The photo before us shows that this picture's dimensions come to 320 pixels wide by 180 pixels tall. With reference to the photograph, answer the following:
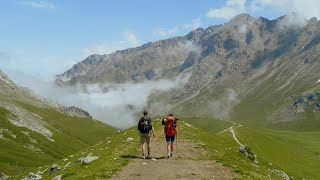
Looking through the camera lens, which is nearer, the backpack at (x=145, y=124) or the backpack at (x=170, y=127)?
the backpack at (x=145, y=124)

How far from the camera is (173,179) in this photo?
31.4 metres

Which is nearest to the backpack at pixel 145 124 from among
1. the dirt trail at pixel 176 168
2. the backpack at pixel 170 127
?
the backpack at pixel 170 127

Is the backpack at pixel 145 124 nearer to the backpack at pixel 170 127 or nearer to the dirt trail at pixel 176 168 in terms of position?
the backpack at pixel 170 127

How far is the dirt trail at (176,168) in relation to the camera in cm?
3288

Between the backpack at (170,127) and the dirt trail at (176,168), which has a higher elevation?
the backpack at (170,127)

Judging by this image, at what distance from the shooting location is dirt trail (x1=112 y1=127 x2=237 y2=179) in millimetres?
32875

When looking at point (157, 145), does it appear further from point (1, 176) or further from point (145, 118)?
point (1, 176)

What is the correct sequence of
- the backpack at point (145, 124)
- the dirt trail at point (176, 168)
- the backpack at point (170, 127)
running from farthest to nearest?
the backpack at point (170, 127) < the backpack at point (145, 124) < the dirt trail at point (176, 168)

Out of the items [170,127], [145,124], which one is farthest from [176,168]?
[145,124]

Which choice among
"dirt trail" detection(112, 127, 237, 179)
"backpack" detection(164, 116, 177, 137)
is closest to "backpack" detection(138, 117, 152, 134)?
"backpack" detection(164, 116, 177, 137)

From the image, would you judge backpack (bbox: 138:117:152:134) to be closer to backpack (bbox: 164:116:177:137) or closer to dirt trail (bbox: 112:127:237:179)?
backpack (bbox: 164:116:177:137)

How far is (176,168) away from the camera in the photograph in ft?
119

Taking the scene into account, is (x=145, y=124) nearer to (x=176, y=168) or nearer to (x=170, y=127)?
(x=170, y=127)

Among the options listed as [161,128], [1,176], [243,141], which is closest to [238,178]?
[161,128]
